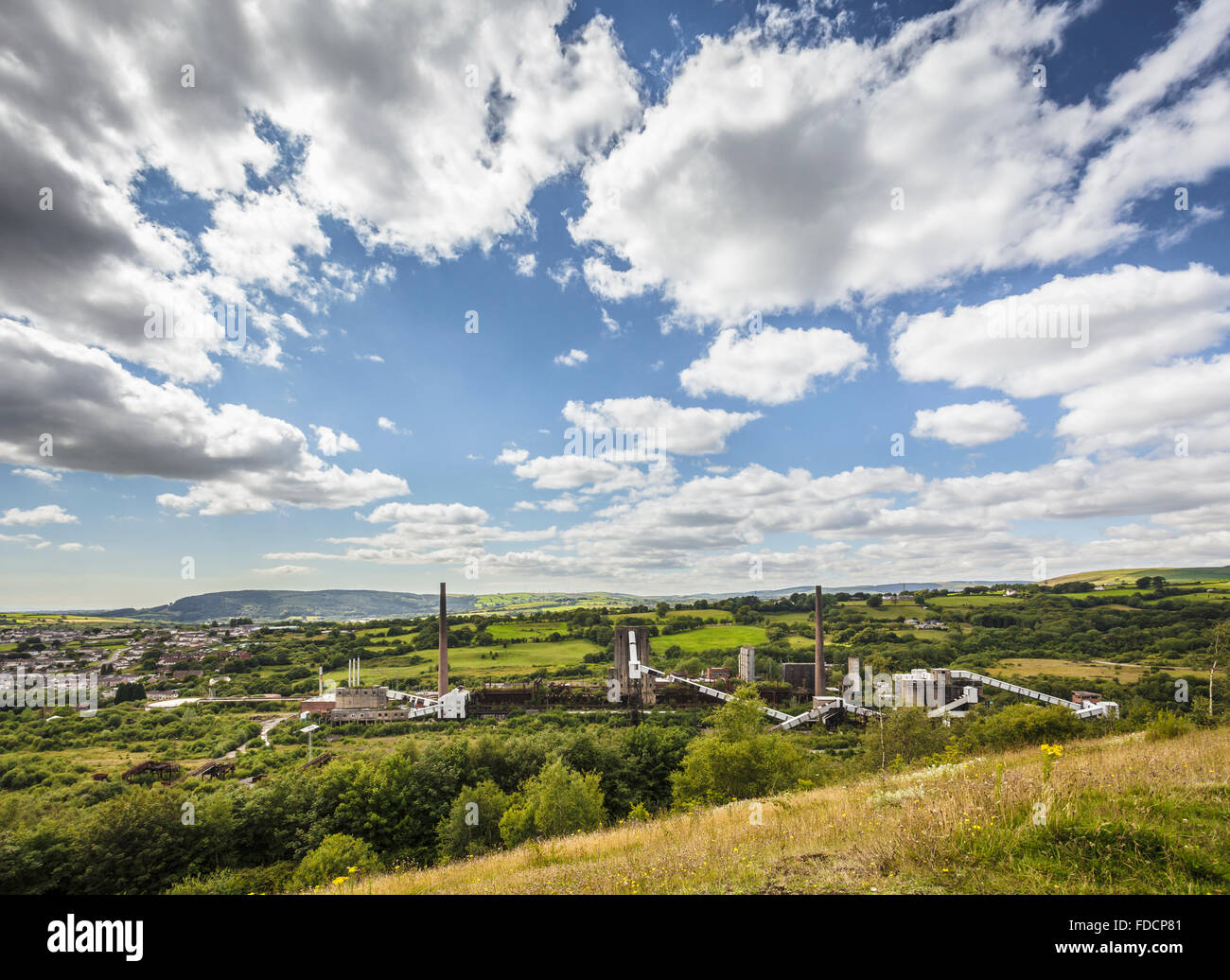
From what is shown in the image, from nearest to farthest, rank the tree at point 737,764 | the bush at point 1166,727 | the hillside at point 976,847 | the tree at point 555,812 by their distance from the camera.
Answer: the hillside at point 976,847
the bush at point 1166,727
the tree at point 737,764
the tree at point 555,812

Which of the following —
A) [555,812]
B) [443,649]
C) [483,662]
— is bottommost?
[483,662]

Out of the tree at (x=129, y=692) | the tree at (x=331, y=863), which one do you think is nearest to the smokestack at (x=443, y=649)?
the tree at (x=331, y=863)

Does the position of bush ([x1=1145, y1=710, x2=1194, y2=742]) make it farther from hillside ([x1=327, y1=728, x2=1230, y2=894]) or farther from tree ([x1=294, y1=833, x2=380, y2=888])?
tree ([x1=294, y1=833, x2=380, y2=888])

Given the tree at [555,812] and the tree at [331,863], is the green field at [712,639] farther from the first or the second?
the tree at [331,863]

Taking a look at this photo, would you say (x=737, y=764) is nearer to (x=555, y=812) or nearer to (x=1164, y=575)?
(x=555, y=812)

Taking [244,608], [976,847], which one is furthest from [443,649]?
[244,608]

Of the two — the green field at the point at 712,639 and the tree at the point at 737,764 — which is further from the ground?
the tree at the point at 737,764
